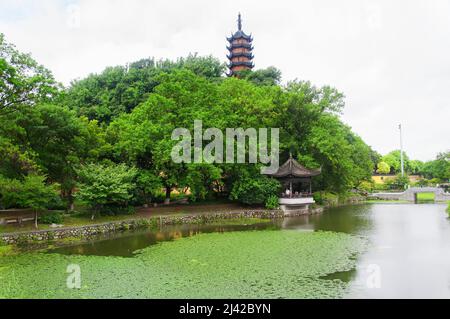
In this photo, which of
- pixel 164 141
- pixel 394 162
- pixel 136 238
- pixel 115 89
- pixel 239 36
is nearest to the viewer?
pixel 136 238

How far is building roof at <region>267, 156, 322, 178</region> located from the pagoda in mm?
25718

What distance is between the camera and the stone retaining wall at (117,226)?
51.0ft

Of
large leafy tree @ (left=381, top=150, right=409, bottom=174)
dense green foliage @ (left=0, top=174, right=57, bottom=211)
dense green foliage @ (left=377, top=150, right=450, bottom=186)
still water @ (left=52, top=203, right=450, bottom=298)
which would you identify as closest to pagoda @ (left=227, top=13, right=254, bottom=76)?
dense green foliage @ (left=377, top=150, right=450, bottom=186)

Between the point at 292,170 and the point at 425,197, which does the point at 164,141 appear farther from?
the point at 425,197

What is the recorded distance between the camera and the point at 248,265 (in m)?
11.5

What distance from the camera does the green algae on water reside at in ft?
29.8

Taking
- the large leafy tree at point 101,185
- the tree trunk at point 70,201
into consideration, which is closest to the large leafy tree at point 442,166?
the large leafy tree at point 101,185

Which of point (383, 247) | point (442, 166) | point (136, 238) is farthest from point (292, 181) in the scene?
point (442, 166)

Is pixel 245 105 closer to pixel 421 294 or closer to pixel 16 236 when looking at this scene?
pixel 16 236

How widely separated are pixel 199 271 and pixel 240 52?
4199 cm

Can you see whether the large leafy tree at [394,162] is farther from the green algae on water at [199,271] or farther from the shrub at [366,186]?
the green algae on water at [199,271]

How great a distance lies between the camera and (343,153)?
1107 inches

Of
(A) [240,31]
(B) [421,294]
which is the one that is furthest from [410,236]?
(A) [240,31]

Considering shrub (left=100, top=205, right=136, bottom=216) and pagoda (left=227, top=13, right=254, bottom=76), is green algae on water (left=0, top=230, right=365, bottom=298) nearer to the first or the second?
shrub (left=100, top=205, right=136, bottom=216)
